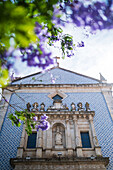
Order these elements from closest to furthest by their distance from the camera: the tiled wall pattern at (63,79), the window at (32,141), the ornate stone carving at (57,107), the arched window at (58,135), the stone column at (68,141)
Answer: the stone column at (68,141) → the arched window at (58,135) → the window at (32,141) → the ornate stone carving at (57,107) → the tiled wall pattern at (63,79)

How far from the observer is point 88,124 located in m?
9.11

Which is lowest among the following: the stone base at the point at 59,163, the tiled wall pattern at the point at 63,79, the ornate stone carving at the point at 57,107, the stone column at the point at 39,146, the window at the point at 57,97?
the stone base at the point at 59,163

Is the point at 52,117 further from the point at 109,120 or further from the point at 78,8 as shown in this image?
the point at 78,8

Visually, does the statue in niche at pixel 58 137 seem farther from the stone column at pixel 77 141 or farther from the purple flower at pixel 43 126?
the purple flower at pixel 43 126

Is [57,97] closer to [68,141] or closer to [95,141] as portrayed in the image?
[68,141]

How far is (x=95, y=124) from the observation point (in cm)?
956

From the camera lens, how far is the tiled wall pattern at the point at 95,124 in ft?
26.7

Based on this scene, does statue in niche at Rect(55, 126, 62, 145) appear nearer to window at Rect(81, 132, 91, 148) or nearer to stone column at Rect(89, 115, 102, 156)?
window at Rect(81, 132, 91, 148)

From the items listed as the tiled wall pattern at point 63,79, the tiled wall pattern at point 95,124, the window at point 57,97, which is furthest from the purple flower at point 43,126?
the tiled wall pattern at point 63,79

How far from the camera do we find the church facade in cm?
722

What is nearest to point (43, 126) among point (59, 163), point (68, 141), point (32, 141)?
point (59, 163)

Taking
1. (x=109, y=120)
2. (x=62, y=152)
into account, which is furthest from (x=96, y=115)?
(x=62, y=152)

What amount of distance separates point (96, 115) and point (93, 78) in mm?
4422

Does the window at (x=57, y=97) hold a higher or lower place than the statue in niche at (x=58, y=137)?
higher
